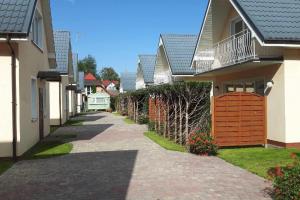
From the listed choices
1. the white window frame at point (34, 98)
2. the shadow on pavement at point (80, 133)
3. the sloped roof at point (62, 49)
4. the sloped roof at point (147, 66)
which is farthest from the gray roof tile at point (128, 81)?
the white window frame at point (34, 98)

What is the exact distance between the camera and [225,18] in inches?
757

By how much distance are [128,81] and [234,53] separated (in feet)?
154

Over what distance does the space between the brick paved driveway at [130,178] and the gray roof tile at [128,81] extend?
1946 inches

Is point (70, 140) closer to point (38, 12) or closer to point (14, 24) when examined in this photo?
point (38, 12)

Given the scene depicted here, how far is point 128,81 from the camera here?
63.6m

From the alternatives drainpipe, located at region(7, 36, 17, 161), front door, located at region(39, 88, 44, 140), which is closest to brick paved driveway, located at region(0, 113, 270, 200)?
drainpipe, located at region(7, 36, 17, 161)

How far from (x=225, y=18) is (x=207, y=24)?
1053 mm

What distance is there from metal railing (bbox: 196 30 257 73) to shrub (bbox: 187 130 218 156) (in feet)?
11.6

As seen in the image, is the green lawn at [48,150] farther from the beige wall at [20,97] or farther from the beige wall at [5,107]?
the beige wall at [5,107]

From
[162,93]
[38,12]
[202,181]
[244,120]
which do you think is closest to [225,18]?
[162,93]

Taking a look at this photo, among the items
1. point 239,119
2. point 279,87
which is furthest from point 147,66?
point 279,87

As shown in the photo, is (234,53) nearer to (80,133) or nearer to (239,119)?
(239,119)

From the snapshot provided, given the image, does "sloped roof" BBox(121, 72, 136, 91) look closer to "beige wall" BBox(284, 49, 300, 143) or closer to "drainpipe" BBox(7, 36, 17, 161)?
"beige wall" BBox(284, 49, 300, 143)

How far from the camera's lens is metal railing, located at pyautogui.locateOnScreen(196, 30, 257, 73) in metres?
15.2
